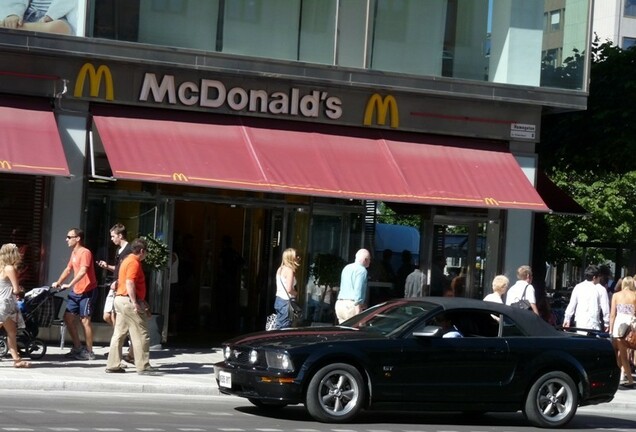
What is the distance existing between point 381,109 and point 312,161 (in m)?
1.78

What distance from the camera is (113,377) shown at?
15664mm

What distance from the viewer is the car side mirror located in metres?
13.1

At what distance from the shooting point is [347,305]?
58.2 feet

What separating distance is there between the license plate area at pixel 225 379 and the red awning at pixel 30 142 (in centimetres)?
590

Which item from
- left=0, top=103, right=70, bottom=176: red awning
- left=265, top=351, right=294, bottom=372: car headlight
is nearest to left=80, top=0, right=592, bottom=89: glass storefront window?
left=0, top=103, right=70, bottom=176: red awning

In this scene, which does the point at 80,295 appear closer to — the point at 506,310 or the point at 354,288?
the point at 354,288

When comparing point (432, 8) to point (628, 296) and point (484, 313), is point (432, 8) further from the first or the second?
point (484, 313)

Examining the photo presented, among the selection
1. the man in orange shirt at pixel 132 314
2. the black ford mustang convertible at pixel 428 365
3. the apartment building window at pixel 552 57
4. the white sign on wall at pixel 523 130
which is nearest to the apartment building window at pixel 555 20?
the apartment building window at pixel 552 57

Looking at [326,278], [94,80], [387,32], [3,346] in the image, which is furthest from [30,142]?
[387,32]

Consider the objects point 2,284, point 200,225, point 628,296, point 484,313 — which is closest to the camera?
point 484,313

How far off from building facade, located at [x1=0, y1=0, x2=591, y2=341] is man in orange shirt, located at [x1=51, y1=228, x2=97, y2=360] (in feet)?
4.58

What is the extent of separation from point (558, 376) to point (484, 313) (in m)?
1.10

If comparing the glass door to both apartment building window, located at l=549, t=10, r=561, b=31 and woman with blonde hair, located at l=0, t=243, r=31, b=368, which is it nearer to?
apartment building window, located at l=549, t=10, r=561, b=31

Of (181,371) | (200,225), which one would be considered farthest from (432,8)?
(181,371)
